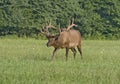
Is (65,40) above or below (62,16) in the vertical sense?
above

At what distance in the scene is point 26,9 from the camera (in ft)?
109

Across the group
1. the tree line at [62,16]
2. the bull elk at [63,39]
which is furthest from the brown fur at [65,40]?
the tree line at [62,16]

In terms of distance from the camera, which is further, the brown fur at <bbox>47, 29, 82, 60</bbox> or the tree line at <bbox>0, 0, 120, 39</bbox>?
the tree line at <bbox>0, 0, 120, 39</bbox>

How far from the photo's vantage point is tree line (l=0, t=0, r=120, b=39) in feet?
108

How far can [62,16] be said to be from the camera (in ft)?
110

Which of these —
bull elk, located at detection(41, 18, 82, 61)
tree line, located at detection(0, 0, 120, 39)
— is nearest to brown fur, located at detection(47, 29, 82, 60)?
bull elk, located at detection(41, 18, 82, 61)

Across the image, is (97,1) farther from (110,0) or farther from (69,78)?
(69,78)

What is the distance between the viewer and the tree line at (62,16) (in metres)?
33.0

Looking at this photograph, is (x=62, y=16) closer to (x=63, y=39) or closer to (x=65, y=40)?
(x=65, y=40)

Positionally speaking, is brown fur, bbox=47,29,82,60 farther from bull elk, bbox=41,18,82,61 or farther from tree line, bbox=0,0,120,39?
tree line, bbox=0,0,120,39

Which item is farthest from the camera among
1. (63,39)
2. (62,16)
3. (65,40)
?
(62,16)

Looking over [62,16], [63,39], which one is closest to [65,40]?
[63,39]

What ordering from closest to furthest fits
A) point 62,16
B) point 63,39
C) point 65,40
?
1. point 63,39
2. point 65,40
3. point 62,16

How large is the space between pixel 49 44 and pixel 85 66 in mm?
2778
